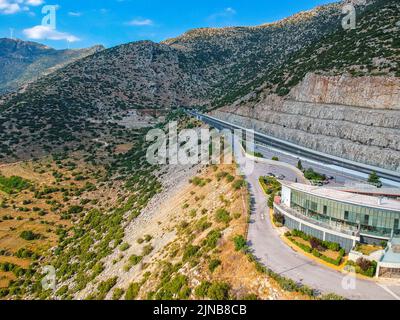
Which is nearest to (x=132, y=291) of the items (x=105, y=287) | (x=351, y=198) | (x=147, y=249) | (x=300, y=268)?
(x=105, y=287)

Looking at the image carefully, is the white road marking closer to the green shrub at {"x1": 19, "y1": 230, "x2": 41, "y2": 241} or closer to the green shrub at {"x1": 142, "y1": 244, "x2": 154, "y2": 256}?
the green shrub at {"x1": 142, "y1": 244, "x2": 154, "y2": 256}

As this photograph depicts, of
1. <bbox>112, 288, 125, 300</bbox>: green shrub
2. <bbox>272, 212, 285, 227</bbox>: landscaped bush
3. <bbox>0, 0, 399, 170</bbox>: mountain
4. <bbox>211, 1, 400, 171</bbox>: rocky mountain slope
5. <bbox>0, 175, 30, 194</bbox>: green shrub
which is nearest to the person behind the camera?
<bbox>112, 288, 125, 300</bbox>: green shrub

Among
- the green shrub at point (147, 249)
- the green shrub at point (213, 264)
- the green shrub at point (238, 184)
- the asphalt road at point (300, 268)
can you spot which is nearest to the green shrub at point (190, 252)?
the green shrub at point (213, 264)

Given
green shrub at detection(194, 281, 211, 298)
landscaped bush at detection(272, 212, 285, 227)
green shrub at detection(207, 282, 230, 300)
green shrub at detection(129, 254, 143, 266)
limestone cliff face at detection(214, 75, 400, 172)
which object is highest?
limestone cliff face at detection(214, 75, 400, 172)

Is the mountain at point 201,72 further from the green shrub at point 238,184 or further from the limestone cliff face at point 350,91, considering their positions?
the green shrub at point 238,184

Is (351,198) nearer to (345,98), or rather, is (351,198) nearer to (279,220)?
(279,220)

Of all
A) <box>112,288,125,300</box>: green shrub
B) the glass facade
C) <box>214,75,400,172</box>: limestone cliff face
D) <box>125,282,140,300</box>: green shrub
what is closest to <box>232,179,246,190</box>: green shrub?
Result: the glass facade
